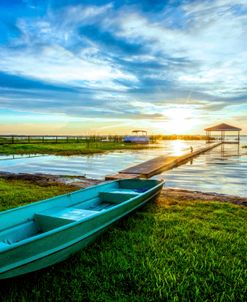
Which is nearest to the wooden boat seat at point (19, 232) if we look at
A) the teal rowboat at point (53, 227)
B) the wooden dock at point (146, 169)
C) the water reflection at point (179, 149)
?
the teal rowboat at point (53, 227)

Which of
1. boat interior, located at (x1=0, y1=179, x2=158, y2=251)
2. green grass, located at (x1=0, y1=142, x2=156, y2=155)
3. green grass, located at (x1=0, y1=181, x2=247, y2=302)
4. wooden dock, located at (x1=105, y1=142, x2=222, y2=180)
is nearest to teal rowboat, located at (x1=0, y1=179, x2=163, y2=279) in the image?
boat interior, located at (x1=0, y1=179, x2=158, y2=251)

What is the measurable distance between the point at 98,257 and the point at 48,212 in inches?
50.3

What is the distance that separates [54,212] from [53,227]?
22.7 inches

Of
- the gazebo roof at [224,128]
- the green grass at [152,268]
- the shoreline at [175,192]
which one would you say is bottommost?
the green grass at [152,268]

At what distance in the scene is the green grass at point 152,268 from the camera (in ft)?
9.71

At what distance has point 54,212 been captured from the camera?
455 cm

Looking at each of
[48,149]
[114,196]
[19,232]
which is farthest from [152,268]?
[48,149]

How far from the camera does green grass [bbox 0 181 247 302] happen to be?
296cm

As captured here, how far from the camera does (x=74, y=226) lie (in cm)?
337

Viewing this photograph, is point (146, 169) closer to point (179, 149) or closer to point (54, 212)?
point (54, 212)

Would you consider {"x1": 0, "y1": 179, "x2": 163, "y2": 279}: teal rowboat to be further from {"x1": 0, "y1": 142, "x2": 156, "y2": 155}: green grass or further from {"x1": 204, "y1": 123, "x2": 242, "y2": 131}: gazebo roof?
{"x1": 204, "y1": 123, "x2": 242, "y2": 131}: gazebo roof

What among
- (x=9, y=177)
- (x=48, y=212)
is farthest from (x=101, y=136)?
(x=48, y=212)

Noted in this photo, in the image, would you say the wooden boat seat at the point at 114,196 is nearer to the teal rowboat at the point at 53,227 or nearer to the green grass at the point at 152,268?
the teal rowboat at the point at 53,227

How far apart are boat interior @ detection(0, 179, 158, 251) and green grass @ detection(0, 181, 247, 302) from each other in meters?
0.56
